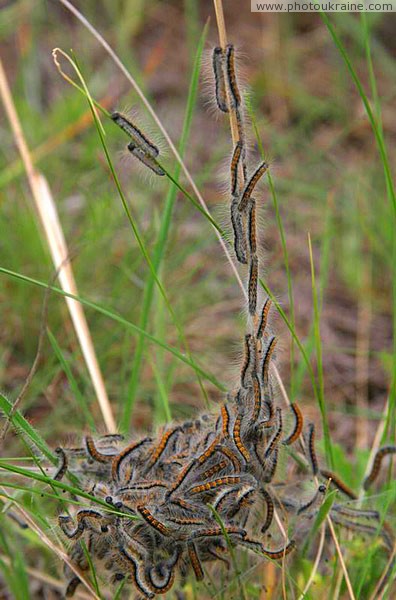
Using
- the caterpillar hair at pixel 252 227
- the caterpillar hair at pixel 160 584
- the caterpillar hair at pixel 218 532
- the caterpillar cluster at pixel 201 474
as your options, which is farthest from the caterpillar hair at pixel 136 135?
the caterpillar hair at pixel 160 584

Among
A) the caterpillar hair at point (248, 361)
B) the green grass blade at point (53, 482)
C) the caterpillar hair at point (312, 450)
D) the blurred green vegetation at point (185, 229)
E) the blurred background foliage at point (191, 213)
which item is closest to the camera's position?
the green grass blade at point (53, 482)

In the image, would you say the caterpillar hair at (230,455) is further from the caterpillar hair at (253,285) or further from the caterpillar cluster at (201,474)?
the caterpillar hair at (253,285)

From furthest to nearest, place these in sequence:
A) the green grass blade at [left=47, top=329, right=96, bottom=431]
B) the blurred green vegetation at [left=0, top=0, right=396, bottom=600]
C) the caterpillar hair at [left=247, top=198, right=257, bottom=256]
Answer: the blurred green vegetation at [left=0, top=0, right=396, bottom=600], the green grass blade at [left=47, top=329, right=96, bottom=431], the caterpillar hair at [left=247, top=198, right=257, bottom=256]

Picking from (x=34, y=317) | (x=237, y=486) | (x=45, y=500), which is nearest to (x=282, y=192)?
(x=34, y=317)

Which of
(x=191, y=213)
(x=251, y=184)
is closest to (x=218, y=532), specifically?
(x=251, y=184)

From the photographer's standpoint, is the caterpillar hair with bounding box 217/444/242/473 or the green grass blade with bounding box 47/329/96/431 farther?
the green grass blade with bounding box 47/329/96/431

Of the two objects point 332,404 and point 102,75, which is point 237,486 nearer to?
point 332,404

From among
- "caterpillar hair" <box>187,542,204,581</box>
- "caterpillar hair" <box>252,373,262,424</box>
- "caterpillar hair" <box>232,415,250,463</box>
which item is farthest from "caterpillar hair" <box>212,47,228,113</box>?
"caterpillar hair" <box>187,542,204,581</box>

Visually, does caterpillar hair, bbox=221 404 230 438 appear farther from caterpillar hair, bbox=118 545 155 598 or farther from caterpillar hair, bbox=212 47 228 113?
caterpillar hair, bbox=212 47 228 113
